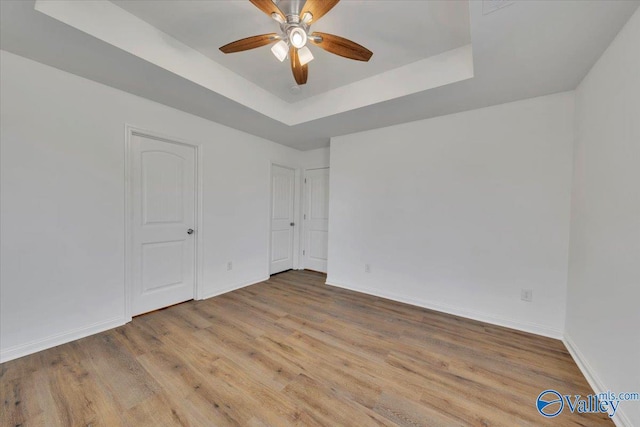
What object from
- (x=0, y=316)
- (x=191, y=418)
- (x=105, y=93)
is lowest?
(x=191, y=418)

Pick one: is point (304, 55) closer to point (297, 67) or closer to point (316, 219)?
point (297, 67)

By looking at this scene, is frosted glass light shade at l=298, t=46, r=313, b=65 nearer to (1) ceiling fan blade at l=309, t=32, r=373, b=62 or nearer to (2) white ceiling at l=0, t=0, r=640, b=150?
(1) ceiling fan blade at l=309, t=32, r=373, b=62

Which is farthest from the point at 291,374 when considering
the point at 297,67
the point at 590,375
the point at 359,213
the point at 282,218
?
the point at 282,218

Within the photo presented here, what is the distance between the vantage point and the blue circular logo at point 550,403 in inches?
54.2

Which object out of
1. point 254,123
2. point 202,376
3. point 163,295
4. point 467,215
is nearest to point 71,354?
point 163,295

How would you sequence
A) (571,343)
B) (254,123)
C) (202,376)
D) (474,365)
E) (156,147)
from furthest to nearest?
(254,123) < (156,147) < (571,343) < (474,365) < (202,376)

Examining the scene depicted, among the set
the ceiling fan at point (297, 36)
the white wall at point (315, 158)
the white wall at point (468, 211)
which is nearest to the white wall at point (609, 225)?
the white wall at point (468, 211)

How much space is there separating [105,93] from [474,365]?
158 inches

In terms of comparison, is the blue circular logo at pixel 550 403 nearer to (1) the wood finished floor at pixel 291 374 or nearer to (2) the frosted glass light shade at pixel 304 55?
(1) the wood finished floor at pixel 291 374

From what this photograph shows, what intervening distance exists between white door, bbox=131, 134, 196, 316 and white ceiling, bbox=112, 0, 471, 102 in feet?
3.95

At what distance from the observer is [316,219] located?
172 inches

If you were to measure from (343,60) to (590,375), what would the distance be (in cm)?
312

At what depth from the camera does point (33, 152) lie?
1840mm

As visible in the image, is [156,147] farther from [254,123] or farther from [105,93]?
[254,123]
